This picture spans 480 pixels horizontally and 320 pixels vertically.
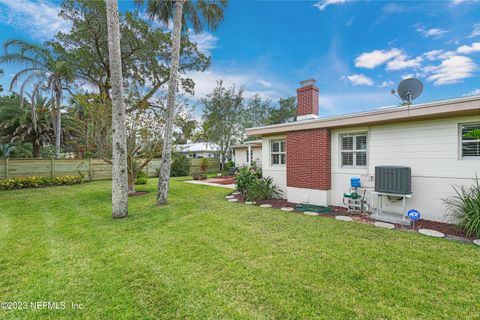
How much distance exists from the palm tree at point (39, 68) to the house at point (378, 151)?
44.8 feet

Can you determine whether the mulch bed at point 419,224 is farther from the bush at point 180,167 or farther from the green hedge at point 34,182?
the bush at point 180,167

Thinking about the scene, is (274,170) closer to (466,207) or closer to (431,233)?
(431,233)

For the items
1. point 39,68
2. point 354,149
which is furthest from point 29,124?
point 354,149

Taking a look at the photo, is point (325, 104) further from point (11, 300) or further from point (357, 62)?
point (11, 300)

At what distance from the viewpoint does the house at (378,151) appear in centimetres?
521

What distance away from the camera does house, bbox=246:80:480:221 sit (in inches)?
205

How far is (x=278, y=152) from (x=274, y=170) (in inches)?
30.5

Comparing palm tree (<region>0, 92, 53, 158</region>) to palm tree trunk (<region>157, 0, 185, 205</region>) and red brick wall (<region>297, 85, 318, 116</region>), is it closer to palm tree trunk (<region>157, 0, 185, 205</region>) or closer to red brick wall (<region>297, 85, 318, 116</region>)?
palm tree trunk (<region>157, 0, 185, 205</region>)

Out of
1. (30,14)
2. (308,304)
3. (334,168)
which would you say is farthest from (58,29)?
(308,304)

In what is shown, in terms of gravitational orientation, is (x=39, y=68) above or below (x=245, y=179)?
above

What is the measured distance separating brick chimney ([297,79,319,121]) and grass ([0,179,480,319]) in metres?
4.04

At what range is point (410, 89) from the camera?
6.03 meters

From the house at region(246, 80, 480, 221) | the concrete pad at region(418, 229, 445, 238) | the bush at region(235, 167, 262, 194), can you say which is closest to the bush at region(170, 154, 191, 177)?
the bush at region(235, 167, 262, 194)

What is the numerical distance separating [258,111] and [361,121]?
2108cm
